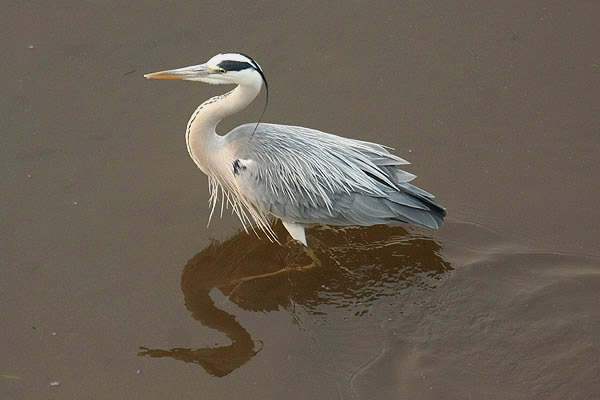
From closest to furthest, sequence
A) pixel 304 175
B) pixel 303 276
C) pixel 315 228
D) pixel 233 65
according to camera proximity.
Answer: pixel 233 65 → pixel 304 175 → pixel 303 276 → pixel 315 228

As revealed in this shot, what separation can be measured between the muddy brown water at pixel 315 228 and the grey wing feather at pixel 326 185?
1.36 ft

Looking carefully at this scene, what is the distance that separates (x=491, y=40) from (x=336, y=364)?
3.60 m

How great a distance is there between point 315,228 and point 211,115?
129 cm

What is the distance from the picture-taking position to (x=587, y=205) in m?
5.72

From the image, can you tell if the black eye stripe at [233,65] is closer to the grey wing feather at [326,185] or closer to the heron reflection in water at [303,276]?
the grey wing feather at [326,185]

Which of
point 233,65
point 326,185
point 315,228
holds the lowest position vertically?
point 315,228

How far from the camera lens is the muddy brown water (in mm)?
4887

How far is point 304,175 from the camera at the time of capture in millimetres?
5406

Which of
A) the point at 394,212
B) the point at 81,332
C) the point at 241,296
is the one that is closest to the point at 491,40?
the point at 394,212

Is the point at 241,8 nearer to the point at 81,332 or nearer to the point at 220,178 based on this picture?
the point at 220,178

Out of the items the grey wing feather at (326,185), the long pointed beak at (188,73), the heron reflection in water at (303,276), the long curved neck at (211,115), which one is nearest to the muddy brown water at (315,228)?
the heron reflection in water at (303,276)

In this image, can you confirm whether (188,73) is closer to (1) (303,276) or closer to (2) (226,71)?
(2) (226,71)

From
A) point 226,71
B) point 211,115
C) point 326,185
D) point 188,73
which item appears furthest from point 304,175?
point 188,73

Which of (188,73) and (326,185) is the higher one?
(188,73)
